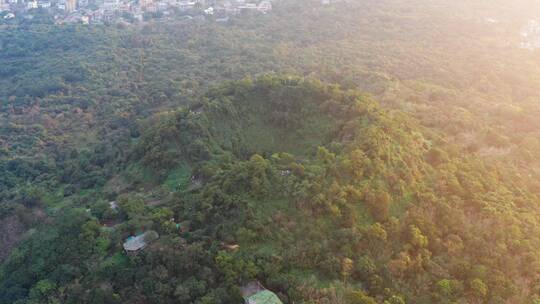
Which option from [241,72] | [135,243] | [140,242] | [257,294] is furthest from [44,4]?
[257,294]

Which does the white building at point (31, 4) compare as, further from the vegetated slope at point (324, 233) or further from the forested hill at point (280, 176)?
the vegetated slope at point (324, 233)

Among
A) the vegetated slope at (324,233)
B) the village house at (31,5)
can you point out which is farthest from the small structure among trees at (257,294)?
the village house at (31,5)

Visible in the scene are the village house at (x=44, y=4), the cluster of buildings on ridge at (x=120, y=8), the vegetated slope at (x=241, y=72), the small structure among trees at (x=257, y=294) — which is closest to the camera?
the small structure among trees at (x=257, y=294)

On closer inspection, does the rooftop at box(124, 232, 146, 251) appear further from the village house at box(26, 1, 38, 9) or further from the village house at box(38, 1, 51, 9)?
the village house at box(26, 1, 38, 9)

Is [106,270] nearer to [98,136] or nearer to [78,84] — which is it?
[98,136]

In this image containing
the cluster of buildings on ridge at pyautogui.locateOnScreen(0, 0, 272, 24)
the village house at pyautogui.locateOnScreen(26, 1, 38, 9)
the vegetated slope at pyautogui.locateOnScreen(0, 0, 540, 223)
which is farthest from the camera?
the village house at pyautogui.locateOnScreen(26, 1, 38, 9)

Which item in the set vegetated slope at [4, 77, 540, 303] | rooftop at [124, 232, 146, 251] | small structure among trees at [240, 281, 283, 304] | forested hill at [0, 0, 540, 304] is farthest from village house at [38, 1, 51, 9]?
small structure among trees at [240, 281, 283, 304]
